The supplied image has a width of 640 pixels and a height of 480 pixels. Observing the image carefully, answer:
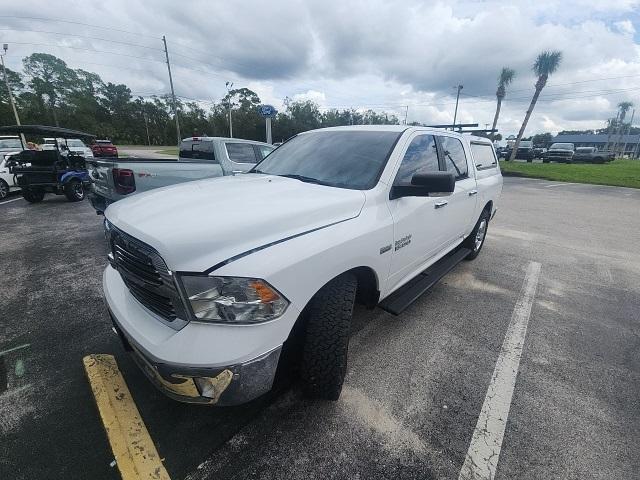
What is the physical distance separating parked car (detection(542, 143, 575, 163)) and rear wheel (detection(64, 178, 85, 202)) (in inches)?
1402

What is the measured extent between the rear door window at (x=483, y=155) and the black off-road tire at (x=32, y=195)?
10481mm

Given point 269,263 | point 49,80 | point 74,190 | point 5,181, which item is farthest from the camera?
point 49,80

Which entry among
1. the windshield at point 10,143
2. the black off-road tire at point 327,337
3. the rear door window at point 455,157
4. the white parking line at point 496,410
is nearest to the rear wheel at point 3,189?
the windshield at point 10,143

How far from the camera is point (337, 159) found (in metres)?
2.80

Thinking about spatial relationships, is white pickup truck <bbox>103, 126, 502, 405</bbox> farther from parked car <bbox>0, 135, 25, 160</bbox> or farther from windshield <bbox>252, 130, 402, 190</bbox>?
parked car <bbox>0, 135, 25, 160</bbox>

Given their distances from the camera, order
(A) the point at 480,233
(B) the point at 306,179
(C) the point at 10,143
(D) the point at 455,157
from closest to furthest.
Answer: (B) the point at 306,179 → (D) the point at 455,157 → (A) the point at 480,233 → (C) the point at 10,143

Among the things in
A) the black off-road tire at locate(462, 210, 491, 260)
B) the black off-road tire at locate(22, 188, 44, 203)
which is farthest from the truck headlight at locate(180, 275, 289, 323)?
the black off-road tire at locate(22, 188, 44, 203)

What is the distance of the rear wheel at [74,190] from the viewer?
8797 millimetres

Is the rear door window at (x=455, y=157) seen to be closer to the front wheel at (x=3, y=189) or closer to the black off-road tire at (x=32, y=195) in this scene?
the black off-road tire at (x=32, y=195)

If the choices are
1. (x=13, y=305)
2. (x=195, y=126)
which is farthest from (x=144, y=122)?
(x=13, y=305)

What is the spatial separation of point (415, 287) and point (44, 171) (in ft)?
32.8

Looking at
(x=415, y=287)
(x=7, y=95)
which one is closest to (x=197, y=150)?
(x=415, y=287)

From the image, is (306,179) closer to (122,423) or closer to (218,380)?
(218,380)

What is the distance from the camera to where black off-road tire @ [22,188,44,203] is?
856cm
